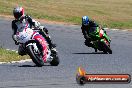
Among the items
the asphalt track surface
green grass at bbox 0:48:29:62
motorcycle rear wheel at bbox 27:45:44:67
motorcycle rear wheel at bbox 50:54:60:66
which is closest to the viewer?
the asphalt track surface

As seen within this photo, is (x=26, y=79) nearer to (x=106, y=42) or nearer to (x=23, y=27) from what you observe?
(x=23, y=27)

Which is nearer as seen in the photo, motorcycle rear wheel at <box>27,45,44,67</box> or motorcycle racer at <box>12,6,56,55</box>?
motorcycle rear wheel at <box>27,45,44,67</box>

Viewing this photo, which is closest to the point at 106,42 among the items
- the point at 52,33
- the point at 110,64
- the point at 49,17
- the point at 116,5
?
the point at 110,64

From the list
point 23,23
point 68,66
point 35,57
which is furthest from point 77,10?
point 35,57

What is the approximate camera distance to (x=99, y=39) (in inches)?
1027

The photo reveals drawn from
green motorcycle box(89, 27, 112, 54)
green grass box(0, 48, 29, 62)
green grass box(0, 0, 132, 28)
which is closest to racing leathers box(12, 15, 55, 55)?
green grass box(0, 48, 29, 62)

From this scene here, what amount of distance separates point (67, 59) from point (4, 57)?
255 centimetres

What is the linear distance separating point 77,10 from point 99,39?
24.7 metres

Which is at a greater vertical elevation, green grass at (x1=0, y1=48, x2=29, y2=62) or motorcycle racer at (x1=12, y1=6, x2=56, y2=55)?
motorcycle racer at (x1=12, y1=6, x2=56, y2=55)

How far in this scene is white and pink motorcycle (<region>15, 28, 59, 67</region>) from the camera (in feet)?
62.1

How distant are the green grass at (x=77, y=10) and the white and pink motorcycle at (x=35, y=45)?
75.7ft

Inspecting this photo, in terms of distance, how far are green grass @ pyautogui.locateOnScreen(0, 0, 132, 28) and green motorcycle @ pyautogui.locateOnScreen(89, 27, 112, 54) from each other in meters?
15.8

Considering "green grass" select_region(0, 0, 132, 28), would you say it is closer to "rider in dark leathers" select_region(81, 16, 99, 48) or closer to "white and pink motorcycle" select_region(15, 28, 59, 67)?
"rider in dark leathers" select_region(81, 16, 99, 48)

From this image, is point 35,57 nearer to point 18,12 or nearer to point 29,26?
point 29,26
